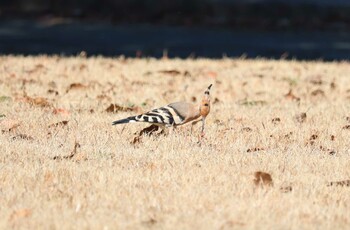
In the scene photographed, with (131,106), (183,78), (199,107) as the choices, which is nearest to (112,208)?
(199,107)

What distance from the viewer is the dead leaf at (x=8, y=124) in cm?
739

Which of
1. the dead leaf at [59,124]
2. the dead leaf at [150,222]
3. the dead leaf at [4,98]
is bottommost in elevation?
the dead leaf at [150,222]

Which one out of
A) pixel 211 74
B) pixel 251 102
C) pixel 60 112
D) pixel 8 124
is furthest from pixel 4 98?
pixel 211 74

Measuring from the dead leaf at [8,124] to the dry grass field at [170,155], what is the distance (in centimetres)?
2

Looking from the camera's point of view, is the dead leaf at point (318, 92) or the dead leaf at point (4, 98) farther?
the dead leaf at point (318, 92)

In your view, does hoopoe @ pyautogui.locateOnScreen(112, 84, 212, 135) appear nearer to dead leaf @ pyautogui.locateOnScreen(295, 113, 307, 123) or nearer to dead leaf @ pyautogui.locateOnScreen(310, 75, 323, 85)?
dead leaf @ pyautogui.locateOnScreen(295, 113, 307, 123)

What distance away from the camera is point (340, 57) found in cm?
1617

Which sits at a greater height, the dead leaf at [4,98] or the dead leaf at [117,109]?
the dead leaf at [4,98]

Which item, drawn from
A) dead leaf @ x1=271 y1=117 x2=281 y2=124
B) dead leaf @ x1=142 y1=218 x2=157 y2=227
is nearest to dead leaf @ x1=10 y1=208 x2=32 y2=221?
dead leaf @ x1=142 y1=218 x2=157 y2=227

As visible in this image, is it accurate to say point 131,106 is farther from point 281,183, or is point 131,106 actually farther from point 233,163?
→ point 281,183

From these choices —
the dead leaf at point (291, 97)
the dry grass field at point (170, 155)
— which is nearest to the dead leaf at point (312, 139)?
the dry grass field at point (170, 155)

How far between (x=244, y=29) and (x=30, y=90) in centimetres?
1032

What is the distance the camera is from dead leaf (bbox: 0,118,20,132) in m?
7.39

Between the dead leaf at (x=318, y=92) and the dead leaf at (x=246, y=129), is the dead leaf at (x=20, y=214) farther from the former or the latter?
the dead leaf at (x=318, y=92)
